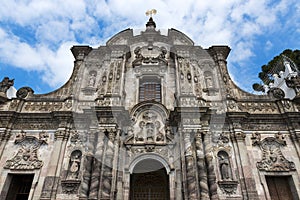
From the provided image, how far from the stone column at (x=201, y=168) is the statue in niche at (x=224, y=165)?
39.0 inches

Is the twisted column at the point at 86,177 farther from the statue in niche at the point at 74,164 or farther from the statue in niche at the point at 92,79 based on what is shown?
the statue in niche at the point at 92,79

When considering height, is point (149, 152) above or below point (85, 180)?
above

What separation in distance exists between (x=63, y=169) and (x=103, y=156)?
1997 millimetres

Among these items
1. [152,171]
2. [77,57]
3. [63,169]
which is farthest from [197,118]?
[77,57]

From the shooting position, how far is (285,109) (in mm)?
12039

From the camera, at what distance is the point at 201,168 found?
32.2ft

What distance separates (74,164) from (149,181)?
13.0 ft

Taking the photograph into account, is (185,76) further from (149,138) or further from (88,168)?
(88,168)

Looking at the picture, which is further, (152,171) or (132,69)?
(132,69)

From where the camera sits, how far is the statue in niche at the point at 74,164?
404 inches

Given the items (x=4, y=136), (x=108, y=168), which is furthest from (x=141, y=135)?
(x=4, y=136)

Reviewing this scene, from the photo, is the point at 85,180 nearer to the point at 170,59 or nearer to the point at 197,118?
the point at 197,118

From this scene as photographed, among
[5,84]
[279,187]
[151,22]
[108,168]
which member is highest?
[151,22]

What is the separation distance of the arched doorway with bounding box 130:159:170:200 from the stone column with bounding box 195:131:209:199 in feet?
6.48
